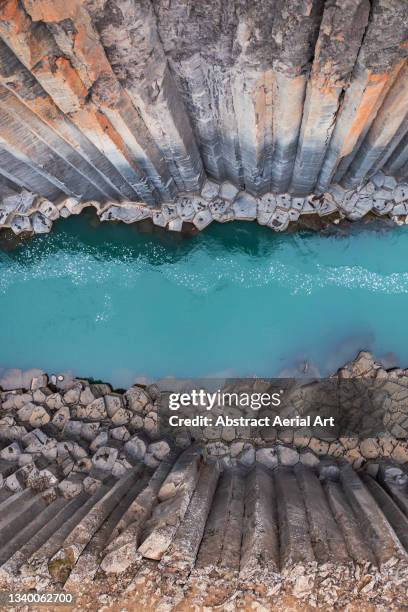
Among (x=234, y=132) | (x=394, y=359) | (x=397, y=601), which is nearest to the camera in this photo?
(x=397, y=601)

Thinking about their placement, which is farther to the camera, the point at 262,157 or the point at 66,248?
the point at 66,248

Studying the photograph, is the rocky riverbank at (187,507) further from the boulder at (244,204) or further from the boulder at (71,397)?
the boulder at (244,204)

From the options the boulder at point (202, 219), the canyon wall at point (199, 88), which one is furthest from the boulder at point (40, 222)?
the boulder at point (202, 219)

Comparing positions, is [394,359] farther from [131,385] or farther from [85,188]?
[85,188]

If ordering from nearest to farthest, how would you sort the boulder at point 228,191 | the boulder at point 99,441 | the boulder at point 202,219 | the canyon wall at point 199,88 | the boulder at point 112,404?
the canyon wall at point 199,88, the boulder at point 99,441, the boulder at point 228,191, the boulder at point 112,404, the boulder at point 202,219

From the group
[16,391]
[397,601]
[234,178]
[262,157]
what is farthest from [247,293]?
[397,601]

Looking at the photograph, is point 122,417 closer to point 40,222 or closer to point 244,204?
point 40,222
